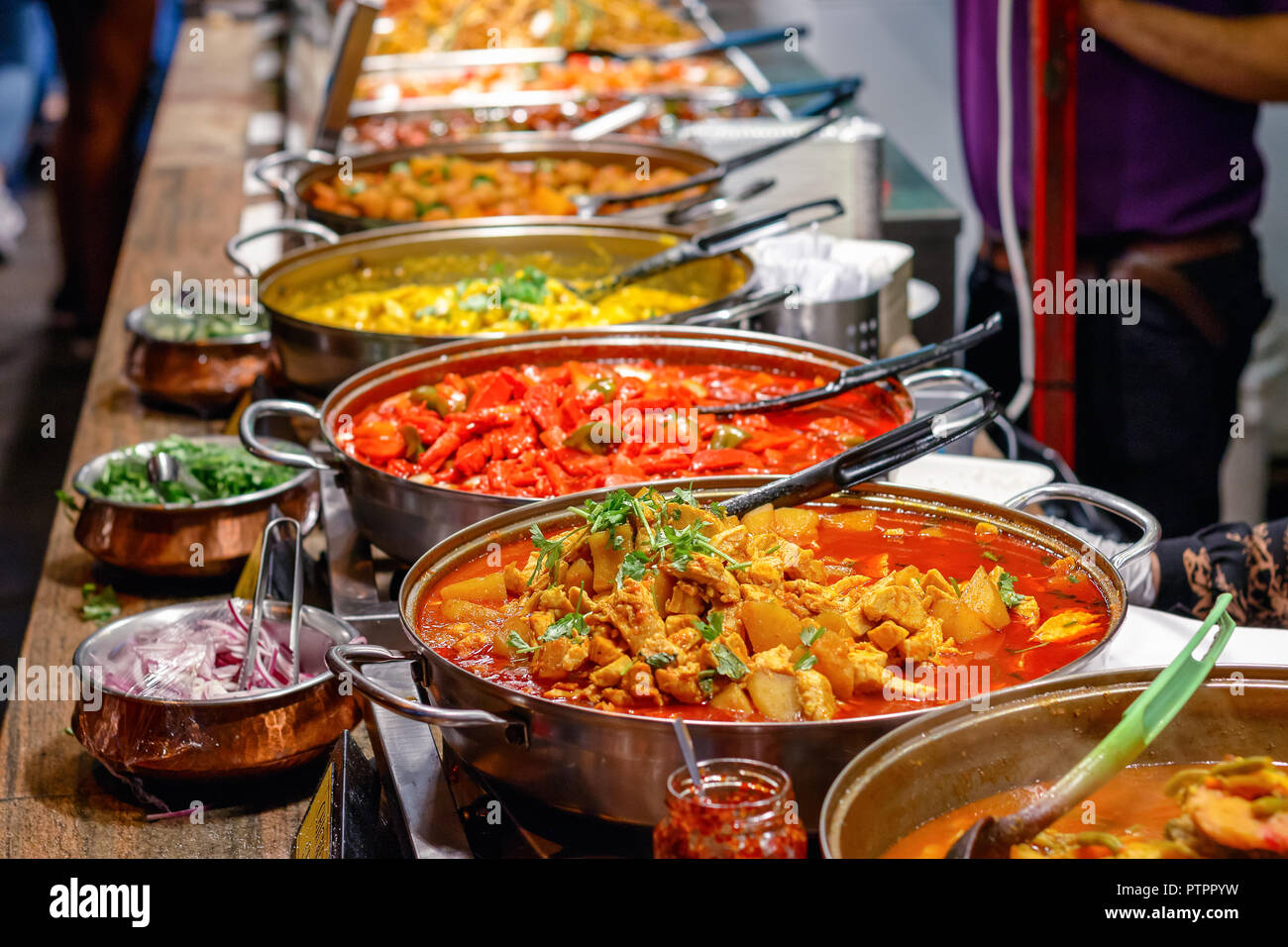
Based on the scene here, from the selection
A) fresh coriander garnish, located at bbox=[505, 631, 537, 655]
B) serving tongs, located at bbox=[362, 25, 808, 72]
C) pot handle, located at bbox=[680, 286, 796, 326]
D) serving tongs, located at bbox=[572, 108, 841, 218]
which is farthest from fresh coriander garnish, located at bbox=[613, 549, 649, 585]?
serving tongs, located at bbox=[362, 25, 808, 72]

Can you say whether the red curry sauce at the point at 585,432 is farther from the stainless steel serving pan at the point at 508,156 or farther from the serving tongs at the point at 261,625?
the stainless steel serving pan at the point at 508,156

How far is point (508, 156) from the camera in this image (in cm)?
390

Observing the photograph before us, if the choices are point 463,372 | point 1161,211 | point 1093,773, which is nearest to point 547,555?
point 1093,773

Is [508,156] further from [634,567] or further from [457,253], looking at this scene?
[634,567]

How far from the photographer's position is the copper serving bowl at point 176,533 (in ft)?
7.23

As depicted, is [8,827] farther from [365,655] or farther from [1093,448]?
[1093,448]

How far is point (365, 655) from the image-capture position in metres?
1.38

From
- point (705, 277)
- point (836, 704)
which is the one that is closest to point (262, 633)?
point (836, 704)

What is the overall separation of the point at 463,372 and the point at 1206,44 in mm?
2016

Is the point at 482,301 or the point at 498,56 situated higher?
the point at 498,56

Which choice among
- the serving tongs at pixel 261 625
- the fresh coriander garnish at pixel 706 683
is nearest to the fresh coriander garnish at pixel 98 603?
the serving tongs at pixel 261 625

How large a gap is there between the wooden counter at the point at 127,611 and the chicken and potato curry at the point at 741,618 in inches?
17.0

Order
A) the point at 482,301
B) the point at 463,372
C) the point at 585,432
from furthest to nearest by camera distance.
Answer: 1. the point at 482,301
2. the point at 463,372
3. the point at 585,432

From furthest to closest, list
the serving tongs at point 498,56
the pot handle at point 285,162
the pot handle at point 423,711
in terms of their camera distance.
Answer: the serving tongs at point 498,56 → the pot handle at point 285,162 → the pot handle at point 423,711
